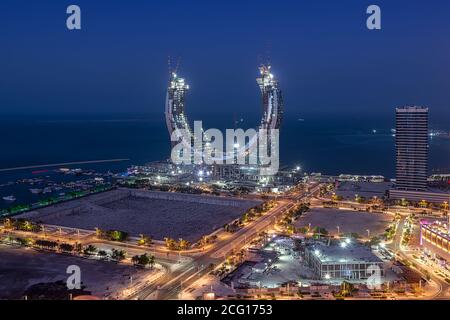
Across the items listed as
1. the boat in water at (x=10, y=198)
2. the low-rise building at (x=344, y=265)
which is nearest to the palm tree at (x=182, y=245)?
the low-rise building at (x=344, y=265)

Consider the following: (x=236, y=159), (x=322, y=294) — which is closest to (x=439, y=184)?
(x=236, y=159)

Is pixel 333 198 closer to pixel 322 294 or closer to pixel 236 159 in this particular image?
pixel 236 159

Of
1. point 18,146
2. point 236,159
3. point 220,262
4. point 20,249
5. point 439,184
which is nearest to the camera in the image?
point 220,262

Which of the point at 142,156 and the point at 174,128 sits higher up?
the point at 174,128

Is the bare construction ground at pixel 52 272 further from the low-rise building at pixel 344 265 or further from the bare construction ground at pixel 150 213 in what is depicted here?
the low-rise building at pixel 344 265

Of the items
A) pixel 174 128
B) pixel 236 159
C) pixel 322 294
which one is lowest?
pixel 322 294

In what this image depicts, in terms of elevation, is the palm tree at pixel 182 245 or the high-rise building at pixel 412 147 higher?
the high-rise building at pixel 412 147

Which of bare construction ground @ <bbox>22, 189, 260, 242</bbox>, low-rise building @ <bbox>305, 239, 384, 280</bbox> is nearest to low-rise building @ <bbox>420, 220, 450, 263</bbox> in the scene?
low-rise building @ <bbox>305, 239, 384, 280</bbox>
